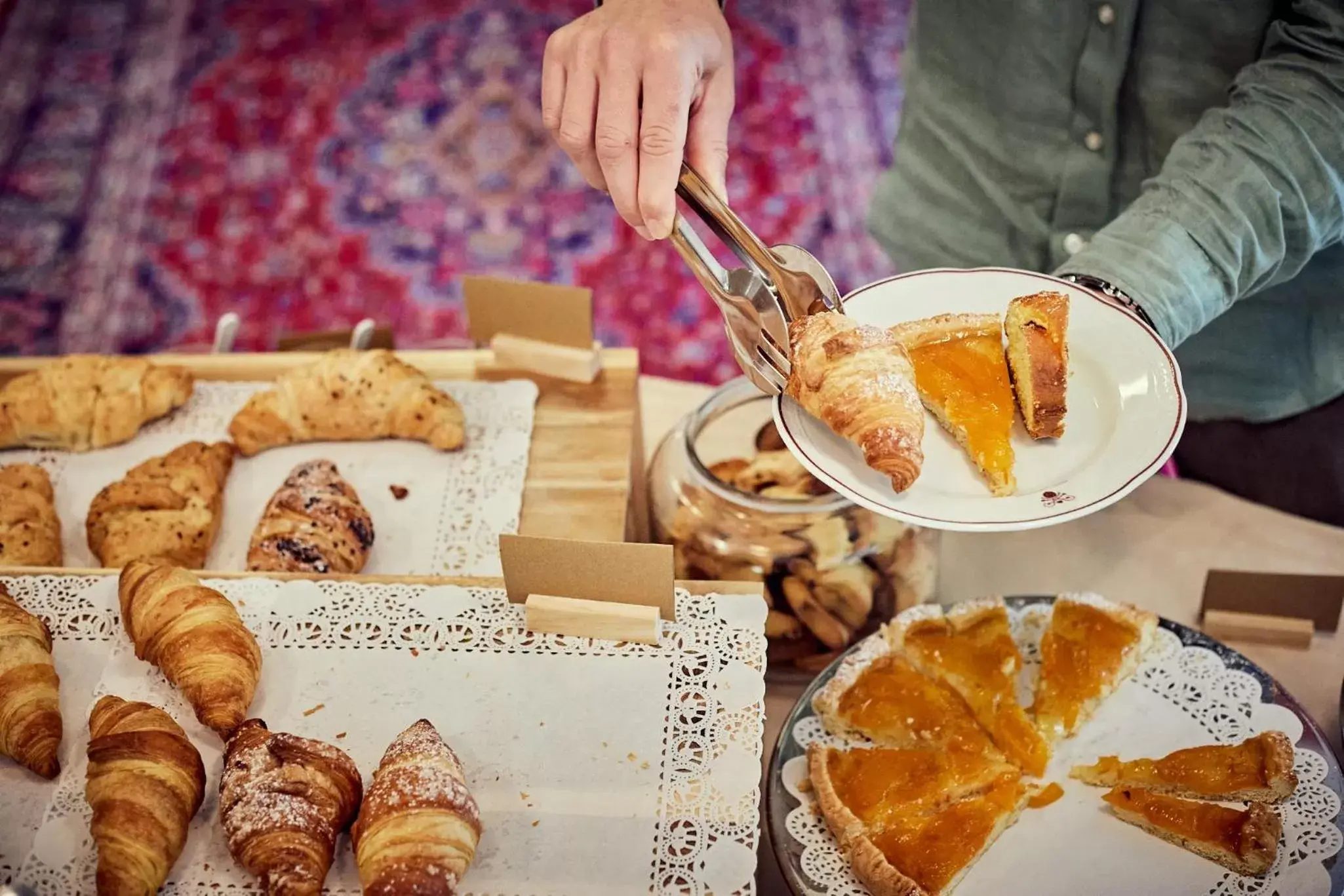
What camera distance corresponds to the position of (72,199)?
392 cm

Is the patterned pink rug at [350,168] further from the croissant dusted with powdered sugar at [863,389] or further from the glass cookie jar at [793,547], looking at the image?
the croissant dusted with powdered sugar at [863,389]

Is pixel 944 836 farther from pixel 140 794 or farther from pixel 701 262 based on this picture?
pixel 140 794

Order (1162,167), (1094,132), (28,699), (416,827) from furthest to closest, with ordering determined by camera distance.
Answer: (1094,132) → (1162,167) → (28,699) → (416,827)

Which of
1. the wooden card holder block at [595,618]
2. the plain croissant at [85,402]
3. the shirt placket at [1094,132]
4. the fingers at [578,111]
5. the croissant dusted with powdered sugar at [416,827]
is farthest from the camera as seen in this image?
the plain croissant at [85,402]

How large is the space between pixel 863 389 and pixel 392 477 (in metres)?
0.87

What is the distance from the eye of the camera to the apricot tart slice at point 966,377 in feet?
4.15

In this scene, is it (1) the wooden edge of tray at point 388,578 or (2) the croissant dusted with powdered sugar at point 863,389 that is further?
(1) the wooden edge of tray at point 388,578

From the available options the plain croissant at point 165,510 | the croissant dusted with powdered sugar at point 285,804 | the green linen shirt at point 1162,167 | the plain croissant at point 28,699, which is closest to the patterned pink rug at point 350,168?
the green linen shirt at point 1162,167

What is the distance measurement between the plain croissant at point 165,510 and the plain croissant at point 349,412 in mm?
72

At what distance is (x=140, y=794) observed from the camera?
1.14 meters

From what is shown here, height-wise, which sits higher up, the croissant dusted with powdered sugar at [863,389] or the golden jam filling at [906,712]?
the croissant dusted with powdered sugar at [863,389]

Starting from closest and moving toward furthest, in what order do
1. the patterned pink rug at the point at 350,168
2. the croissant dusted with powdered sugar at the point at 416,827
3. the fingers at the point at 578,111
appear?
the croissant dusted with powdered sugar at the point at 416,827, the fingers at the point at 578,111, the patterned pink rug at the point at 350,168

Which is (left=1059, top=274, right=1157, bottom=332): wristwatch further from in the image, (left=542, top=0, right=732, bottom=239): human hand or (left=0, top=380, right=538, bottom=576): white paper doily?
(left=0, top=380, right=538, bottom=576): white paper doily

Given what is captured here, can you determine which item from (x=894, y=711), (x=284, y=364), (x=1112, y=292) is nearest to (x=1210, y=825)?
(x=894, y=711)
